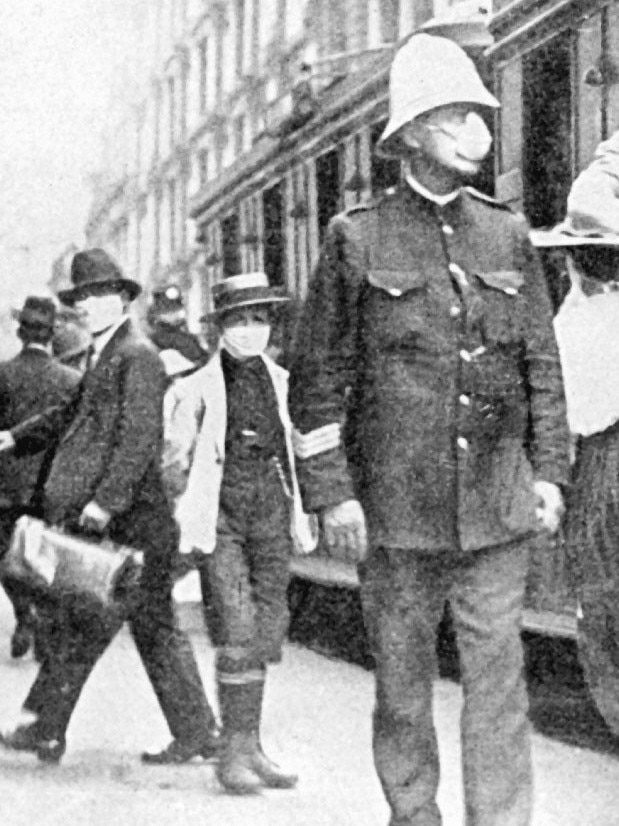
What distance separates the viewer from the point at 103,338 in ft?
19.9

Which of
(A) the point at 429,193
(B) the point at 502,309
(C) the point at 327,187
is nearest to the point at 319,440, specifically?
(B) the point at 502,309

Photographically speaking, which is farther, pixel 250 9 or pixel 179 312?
pixel 250 9

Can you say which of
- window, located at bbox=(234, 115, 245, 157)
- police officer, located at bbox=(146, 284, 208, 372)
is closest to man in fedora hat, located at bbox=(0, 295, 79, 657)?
police officer, located at bbox=(146, 284, 208, 372)

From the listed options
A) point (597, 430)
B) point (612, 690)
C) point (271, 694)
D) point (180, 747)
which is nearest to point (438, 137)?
point (597, 430)

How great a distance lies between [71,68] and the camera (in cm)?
795

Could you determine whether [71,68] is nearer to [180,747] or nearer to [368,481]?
[180,747]

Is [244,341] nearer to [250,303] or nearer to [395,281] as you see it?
[250,303]

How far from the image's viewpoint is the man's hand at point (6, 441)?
23.1 ft

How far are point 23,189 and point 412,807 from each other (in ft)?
17.0

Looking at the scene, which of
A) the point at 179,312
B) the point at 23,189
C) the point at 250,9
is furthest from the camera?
the point at 250,9

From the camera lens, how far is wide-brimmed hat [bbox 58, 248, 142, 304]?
6156mm

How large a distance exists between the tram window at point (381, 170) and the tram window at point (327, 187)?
409 millimetres

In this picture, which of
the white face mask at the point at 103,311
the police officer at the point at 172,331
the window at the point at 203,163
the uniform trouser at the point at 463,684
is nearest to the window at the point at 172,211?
the window at the point at 203,163

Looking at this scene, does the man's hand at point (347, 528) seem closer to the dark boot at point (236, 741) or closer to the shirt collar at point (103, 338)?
the dark boot at point (236, 741)
